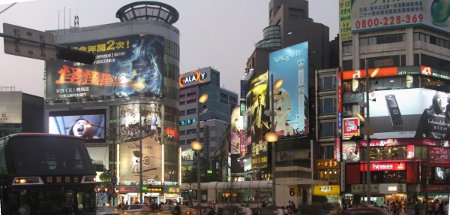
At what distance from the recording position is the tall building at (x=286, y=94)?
64750mm

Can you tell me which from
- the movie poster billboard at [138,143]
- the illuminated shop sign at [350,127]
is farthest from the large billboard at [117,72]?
the illuminated shop sign at [350,127]

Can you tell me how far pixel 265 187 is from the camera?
4572 centimetres

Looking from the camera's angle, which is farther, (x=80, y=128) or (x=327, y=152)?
(x=80, y=128)

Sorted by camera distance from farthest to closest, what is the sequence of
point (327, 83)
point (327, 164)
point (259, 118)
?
point (259, 118) < point (327, 83) < point (327, 164)

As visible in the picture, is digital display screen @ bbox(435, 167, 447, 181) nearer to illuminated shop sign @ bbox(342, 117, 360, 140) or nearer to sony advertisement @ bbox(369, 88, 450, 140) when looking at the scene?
sony advertisement @ bbox(369, 88, 450, 140)

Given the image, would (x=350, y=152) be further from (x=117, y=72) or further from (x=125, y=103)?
(x=117, y=72)

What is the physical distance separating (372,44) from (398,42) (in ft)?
8.28

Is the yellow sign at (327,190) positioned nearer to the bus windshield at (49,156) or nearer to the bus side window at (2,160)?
the bus windshield at (49,156)

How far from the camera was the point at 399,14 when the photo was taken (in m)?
62.4

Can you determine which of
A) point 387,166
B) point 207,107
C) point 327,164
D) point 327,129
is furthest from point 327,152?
point 207,107

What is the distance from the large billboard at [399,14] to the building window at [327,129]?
9.62 metres

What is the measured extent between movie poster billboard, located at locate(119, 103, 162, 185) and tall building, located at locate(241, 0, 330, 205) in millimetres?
11530

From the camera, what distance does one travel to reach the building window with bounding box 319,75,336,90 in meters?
63.6

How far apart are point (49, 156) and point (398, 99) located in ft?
156
